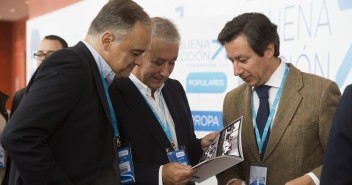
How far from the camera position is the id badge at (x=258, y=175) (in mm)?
1878

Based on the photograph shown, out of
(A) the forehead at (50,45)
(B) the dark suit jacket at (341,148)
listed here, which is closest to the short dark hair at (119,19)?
(B) the dark suit jacket at (341,148)

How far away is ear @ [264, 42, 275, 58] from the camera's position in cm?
196

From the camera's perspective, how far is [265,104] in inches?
77.2

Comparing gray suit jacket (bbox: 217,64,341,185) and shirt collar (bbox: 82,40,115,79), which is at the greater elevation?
shirt collar (bbox: 82,40,115,79)

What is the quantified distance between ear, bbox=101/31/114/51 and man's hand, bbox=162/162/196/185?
0.58 m

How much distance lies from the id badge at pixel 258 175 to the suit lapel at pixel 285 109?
0.17 feet

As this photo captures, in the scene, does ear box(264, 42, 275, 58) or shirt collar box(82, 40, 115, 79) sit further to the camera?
ear box(264, 42, 275, 58)

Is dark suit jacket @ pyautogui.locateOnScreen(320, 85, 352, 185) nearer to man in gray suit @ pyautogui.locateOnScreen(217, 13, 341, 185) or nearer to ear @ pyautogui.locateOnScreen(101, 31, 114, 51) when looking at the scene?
man in gray suit @ pyautogui.locateOnScreen(217, 13, 341, 185)

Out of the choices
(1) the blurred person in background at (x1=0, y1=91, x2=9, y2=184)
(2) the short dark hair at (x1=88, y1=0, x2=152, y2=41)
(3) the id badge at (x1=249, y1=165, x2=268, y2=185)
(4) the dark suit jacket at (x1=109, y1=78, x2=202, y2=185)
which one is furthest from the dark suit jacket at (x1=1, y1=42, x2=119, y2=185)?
(1) the blurred person in background at (x1=0, y1=91, x2=9, y2=184)

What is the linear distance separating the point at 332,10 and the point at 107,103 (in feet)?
6.37

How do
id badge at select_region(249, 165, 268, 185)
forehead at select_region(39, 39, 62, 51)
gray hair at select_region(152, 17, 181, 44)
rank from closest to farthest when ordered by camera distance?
id badge at select_region(249, 165, 268, 185) → gray hair at select_region(152, 17, 181, 44) → forehead at select_region(39, 39, 62, 51)

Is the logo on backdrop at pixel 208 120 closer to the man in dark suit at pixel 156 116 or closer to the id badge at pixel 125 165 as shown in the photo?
the man in dark suit at pixel 156 116

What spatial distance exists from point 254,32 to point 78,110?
92 cm

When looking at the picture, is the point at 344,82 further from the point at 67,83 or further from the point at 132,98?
the point at 67,83
